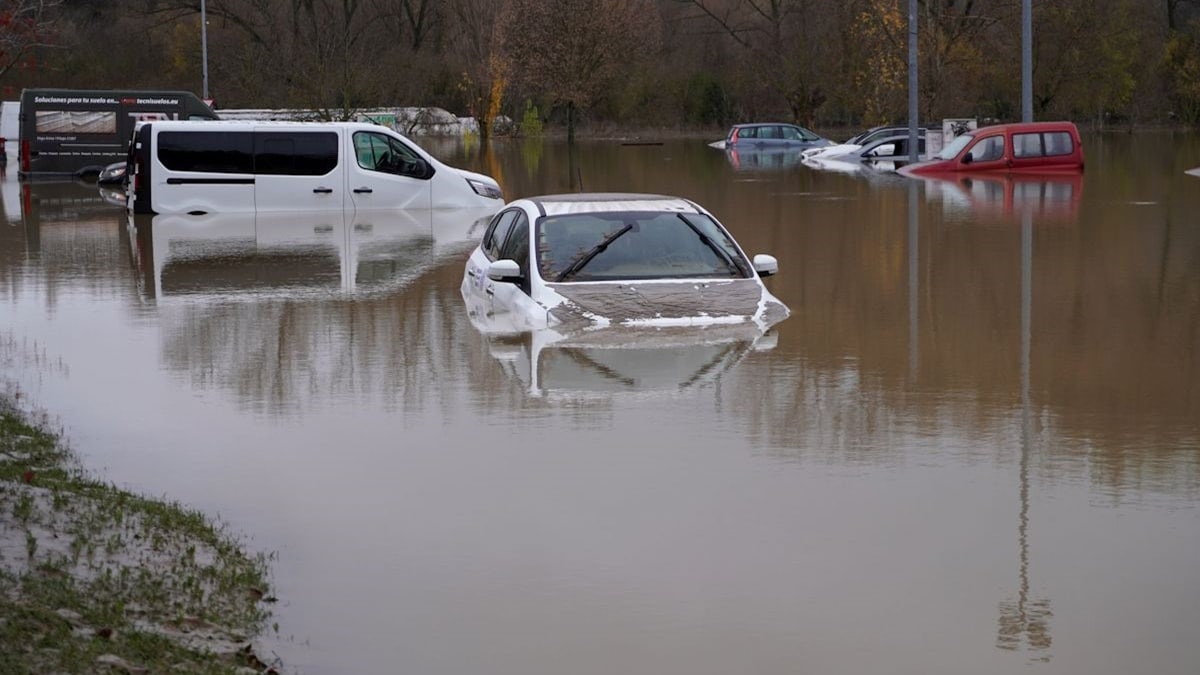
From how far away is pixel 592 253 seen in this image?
1532cm

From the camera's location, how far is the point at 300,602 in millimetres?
7504

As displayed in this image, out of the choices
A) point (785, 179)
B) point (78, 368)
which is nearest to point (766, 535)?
point (78, 368)

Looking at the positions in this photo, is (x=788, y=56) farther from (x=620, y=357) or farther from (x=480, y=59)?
(x=620, y=357)

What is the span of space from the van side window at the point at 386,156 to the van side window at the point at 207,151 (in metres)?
1.91

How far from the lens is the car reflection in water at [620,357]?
12766mm

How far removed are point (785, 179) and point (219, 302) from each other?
1084 inches

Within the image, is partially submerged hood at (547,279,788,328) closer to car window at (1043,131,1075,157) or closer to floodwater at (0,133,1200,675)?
floodwater at (0,133,1200,675)

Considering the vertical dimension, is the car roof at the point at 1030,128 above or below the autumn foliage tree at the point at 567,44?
below

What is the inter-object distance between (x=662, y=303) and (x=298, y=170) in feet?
57.4

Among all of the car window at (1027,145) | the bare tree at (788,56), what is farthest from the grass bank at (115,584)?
the bare tree at (788,56)

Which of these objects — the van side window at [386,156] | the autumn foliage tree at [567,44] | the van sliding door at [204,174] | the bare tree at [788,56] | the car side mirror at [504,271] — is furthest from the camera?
the bare tree at [788,56]

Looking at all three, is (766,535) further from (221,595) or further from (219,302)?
(219,302)

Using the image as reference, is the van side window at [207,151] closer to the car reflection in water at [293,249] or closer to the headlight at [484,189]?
the car reflection in water at [293,249]

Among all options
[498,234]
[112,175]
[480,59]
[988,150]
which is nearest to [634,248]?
[498,234]
